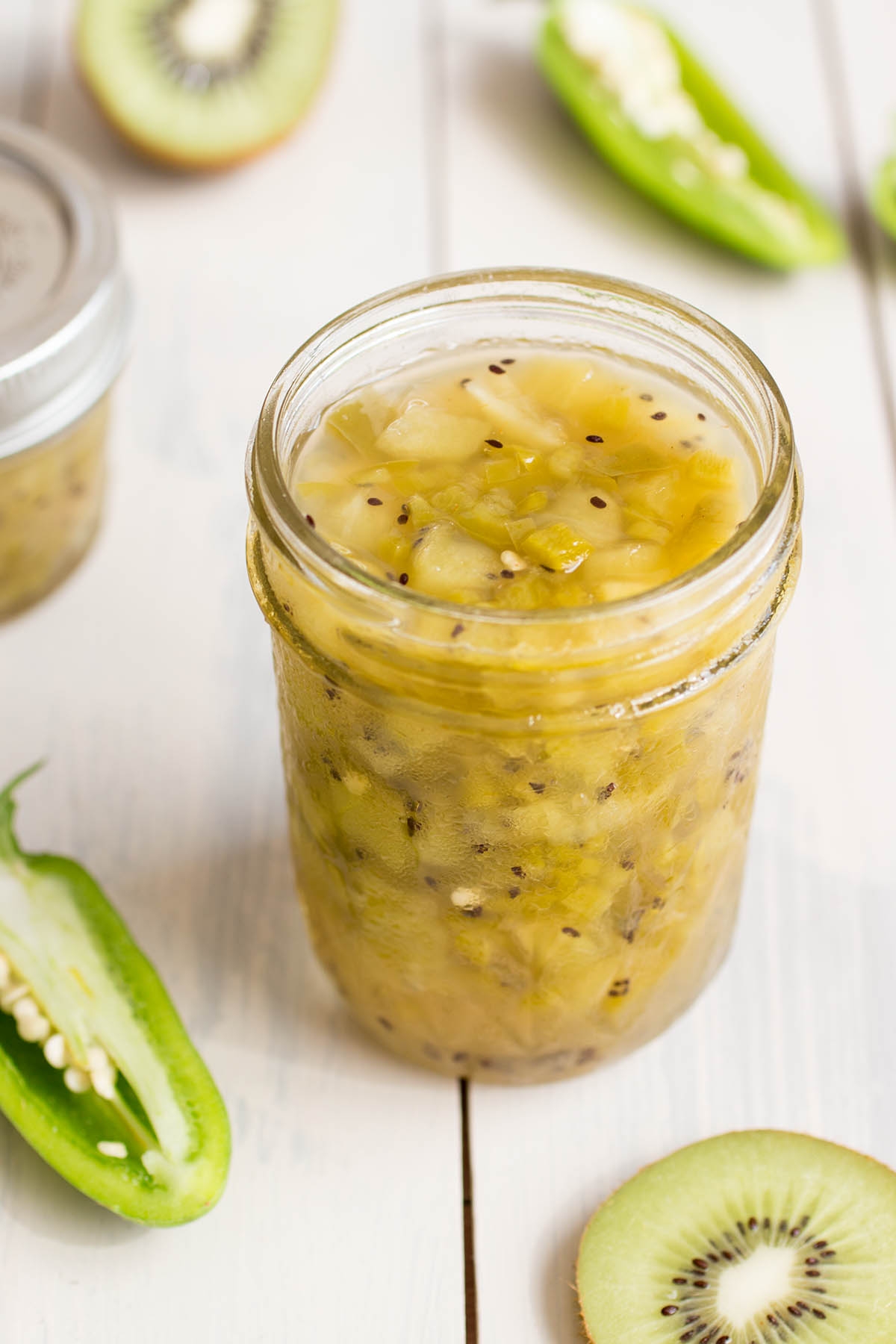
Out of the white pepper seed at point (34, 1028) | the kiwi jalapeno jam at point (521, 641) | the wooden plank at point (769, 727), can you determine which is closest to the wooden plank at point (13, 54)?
the wooden plank at point (769, 727)

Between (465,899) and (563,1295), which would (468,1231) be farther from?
(465,899)

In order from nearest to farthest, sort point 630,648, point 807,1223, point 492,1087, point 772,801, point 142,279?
1. point 630,648
2. point 807,1223
3. point 492,1087
4. point 772,801
5. point 142,279

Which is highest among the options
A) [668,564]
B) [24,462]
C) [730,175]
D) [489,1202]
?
[668,564]

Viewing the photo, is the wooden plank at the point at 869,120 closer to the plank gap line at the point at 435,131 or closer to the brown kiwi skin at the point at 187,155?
the plank gap line at the point at 435,131

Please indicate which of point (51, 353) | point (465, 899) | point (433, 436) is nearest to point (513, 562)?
point (433, 436)

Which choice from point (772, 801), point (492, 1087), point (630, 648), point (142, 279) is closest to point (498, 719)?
point (630, 648)

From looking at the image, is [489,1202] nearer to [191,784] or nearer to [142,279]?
[191,784]
